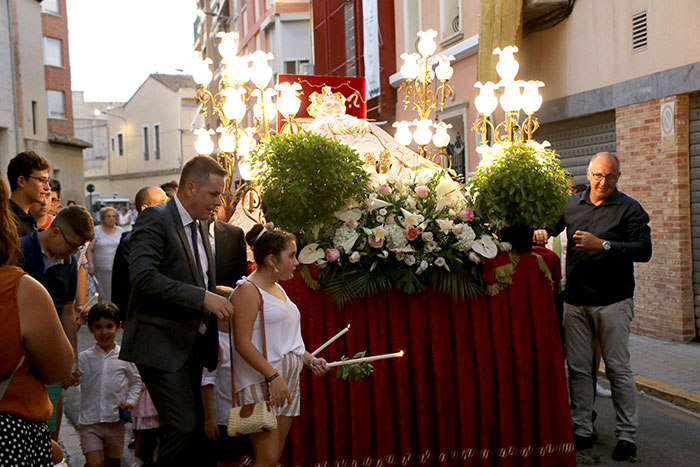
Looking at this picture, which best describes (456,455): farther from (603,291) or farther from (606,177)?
(606,177)

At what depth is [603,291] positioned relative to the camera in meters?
5.82

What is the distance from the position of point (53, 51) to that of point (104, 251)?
110 ft

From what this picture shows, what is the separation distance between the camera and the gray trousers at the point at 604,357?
576 cm

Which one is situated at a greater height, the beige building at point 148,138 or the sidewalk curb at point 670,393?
the beige building at point 148,138

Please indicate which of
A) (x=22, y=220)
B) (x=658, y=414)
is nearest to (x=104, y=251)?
(x=22, y=220)

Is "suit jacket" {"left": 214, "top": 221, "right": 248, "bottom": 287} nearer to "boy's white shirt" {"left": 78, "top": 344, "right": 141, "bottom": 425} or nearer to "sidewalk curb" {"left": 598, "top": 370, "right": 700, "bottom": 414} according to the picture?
"boy's white shirt" {"left": 78, "top": 344, "right": 141, "bottom": 425}

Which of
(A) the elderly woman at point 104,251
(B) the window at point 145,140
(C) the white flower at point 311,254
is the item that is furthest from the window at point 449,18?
(B) the window at point 145,140

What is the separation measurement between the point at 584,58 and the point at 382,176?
22.2 ft

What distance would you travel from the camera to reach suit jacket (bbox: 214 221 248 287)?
5.16 metres

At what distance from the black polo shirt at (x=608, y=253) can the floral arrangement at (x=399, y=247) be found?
2.72 ft

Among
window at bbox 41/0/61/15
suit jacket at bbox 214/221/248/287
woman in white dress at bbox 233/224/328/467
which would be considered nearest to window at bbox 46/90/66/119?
window at bbox 41/0/61/15

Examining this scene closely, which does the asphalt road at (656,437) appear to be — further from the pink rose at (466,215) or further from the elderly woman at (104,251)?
the elderly woman at (104,251)

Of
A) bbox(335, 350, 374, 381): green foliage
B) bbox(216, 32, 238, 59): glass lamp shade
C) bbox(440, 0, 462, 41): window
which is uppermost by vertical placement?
bbox(440, 0, 462, 41): window

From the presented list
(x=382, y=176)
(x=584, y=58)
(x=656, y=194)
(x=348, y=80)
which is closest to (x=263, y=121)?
(x=382, y=176)
